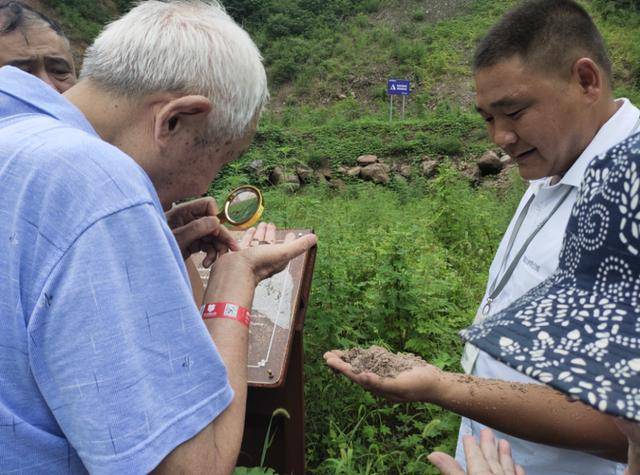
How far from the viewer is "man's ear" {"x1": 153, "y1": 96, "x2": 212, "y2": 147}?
125 cm

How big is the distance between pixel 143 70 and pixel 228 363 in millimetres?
694

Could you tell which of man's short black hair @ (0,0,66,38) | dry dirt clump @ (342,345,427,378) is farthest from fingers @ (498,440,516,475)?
man's short black hair @ (0,0,66,38)

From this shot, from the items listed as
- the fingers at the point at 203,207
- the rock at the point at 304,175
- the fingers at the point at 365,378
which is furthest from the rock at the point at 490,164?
the fingers at the point at 365,378

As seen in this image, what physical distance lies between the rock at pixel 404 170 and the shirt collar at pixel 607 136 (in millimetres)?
12591

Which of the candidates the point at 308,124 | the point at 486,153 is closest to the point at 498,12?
the point at 308,124

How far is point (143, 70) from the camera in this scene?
123cm

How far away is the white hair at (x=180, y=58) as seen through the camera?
4.05 feet

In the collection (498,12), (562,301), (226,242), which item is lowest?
(226,242)

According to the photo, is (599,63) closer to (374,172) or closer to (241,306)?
(241,306)

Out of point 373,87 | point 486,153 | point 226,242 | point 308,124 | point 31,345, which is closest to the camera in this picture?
point 31,345

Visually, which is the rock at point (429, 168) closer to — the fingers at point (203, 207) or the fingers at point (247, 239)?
the fingers at point (247, 239)

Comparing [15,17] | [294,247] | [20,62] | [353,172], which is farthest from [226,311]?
[353,172]

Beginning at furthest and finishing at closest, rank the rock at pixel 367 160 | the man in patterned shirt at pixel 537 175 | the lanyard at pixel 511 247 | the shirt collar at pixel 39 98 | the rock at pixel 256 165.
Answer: the rock at pixel 367 160, the rock at pixel 256 165, the lanyard at pixel 511 247, the man in patterned shirt at pixel 537 175, the shirt collar at pixel 39 98

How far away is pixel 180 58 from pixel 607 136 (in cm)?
124
